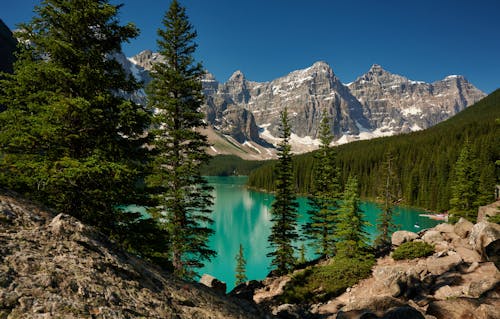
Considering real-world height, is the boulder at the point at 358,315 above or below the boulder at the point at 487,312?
below

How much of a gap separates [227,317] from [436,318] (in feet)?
18.3

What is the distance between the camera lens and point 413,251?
1972cm

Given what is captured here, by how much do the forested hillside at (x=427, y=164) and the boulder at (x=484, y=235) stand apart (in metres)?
27.6

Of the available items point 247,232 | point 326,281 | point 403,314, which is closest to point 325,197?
point 326,281

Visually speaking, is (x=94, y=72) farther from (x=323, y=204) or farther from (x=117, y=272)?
(x=323, y=204)

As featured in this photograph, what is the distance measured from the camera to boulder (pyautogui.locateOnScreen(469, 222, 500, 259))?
46.8 ft

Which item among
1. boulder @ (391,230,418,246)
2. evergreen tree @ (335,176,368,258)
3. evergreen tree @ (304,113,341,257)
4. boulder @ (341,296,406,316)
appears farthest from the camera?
evergreen tree @ (304,113,341,257)

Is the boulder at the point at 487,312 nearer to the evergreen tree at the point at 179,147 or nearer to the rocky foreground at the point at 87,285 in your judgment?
the rocky foreground at the point at 87,285

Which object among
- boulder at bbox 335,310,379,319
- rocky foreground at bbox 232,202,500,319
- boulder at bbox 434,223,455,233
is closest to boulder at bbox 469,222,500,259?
rocky foreground at bbox 232,202,500,319

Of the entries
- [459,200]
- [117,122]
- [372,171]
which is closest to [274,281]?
[117,122]

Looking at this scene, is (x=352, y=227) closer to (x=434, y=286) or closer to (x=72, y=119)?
(x=434, y=286)

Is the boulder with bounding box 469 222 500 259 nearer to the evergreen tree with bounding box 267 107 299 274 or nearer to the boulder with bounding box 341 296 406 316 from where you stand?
the boulder with bounding box 341 296 406 316

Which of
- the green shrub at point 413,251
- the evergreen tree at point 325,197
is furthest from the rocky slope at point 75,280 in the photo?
the evergreen tree at point 325,197

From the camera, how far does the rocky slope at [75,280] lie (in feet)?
9.24
